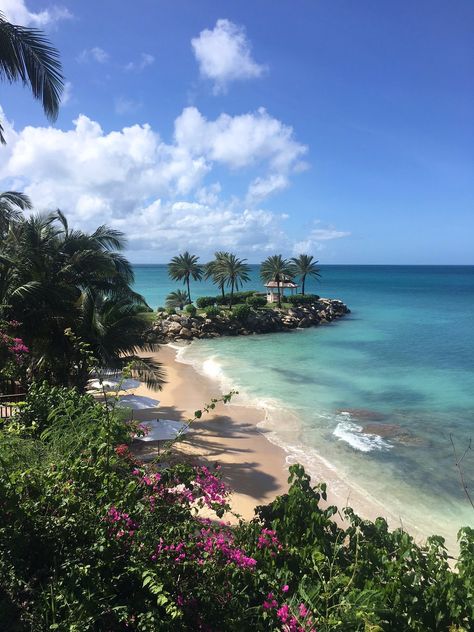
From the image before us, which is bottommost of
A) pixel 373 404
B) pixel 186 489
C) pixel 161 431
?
pixel 373 404

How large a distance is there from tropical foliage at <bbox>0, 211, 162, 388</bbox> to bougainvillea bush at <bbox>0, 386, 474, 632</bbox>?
9.26 meters

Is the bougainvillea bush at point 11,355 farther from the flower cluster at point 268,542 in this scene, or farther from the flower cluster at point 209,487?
the flower cluster at point 268,542

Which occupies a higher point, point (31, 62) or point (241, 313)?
point (31, 62)

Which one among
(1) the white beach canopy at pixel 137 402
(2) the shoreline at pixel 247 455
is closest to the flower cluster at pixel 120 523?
(2) the shoreline at pixel 247 455

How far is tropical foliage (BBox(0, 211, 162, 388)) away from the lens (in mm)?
13547

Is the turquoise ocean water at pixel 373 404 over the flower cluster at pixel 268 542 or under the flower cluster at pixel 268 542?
under

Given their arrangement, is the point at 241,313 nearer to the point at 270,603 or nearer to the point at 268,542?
the point at 268,542

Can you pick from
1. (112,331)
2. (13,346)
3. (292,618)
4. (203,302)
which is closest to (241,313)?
(203,302)

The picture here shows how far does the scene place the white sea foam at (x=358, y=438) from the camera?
16719mm

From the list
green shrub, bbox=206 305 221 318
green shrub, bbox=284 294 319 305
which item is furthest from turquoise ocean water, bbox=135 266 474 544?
green shrub, bbox=284 294 319 305

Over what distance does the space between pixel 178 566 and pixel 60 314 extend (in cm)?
1171

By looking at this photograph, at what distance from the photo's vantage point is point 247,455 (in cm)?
1546

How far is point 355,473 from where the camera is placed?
14.6 m

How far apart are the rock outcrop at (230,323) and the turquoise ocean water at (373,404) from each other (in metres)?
2.38
